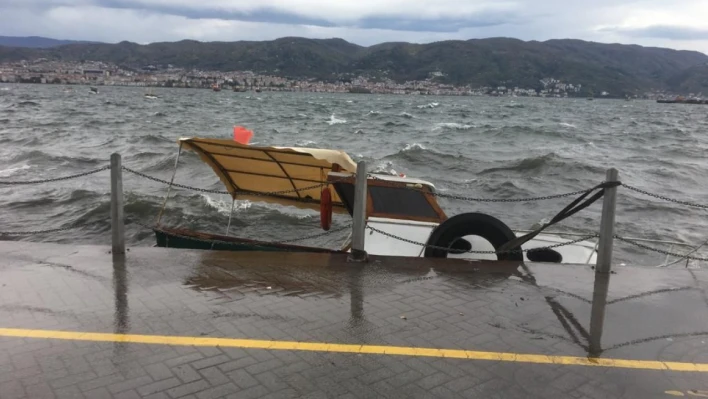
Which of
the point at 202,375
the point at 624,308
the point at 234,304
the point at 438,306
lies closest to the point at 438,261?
the point at 438,306

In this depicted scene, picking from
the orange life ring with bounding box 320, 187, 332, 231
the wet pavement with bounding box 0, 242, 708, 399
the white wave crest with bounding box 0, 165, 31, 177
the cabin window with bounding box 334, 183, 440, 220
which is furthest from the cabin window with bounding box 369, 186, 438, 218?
the white wave crest with bounding box 0, 165, 31, 177

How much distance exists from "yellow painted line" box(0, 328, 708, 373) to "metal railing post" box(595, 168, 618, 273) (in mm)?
2591

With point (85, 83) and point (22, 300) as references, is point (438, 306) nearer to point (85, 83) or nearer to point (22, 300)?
point (22, 300)

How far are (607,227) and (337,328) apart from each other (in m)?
4.04

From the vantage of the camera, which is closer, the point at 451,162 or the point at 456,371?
the point at 456,371

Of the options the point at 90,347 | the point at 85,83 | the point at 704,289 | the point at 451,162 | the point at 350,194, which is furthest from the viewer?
the point at 85,83

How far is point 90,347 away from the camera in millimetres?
4898

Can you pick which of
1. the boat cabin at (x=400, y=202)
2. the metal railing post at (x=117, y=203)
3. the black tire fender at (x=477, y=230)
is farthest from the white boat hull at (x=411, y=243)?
the metal railing post at (x=117, y=203)

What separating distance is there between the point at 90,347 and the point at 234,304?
4.90 feet

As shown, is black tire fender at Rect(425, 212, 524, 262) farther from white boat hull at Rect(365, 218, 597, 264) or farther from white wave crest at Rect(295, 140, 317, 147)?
white wave crest at Rect(295, 140, 317, 147)

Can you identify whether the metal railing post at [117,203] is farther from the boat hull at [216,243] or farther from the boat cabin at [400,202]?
the boat cabin at [400,202]

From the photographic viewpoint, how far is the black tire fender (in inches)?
320

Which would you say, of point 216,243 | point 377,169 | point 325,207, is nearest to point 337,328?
point 325,207

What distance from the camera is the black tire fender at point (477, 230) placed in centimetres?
812
